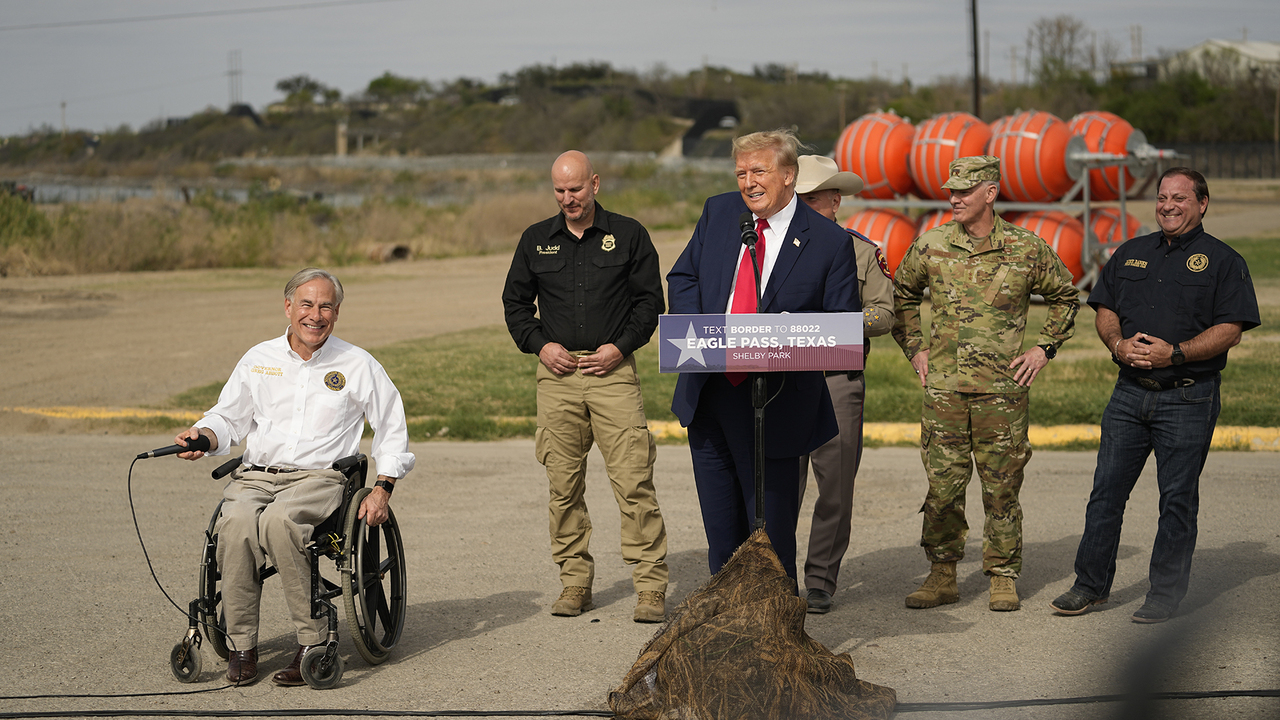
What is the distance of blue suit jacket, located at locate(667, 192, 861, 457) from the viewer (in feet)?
15.4

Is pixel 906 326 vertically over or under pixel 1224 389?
over

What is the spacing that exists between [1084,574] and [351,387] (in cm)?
361

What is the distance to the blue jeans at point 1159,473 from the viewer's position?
5367 mm

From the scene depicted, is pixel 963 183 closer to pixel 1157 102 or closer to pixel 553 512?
pixel 553 512

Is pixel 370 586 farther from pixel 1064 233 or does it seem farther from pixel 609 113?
pixel 609 113

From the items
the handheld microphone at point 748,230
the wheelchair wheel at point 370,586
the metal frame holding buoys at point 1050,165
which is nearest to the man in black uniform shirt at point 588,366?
the wheelchair wheel at point 370,586

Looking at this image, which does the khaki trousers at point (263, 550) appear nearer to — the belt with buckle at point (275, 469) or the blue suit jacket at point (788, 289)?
the belt with buckle at point (275, 469)

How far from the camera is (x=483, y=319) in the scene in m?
18.2

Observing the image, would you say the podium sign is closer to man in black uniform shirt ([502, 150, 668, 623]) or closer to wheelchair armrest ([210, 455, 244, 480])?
man in black uniform shirt ([502, 150, 668, 623])

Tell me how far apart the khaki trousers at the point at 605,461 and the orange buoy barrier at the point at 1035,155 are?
13.1 m

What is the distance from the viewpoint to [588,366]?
224 inches

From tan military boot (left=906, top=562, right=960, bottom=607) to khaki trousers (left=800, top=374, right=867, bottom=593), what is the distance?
420mm

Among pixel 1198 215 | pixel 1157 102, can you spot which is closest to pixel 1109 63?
pixel 1157 102

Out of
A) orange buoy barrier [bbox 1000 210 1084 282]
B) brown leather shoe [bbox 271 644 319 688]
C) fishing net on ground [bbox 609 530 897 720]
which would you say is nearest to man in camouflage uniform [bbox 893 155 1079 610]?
fishing net on ground [bbox 609 530 897 720]
